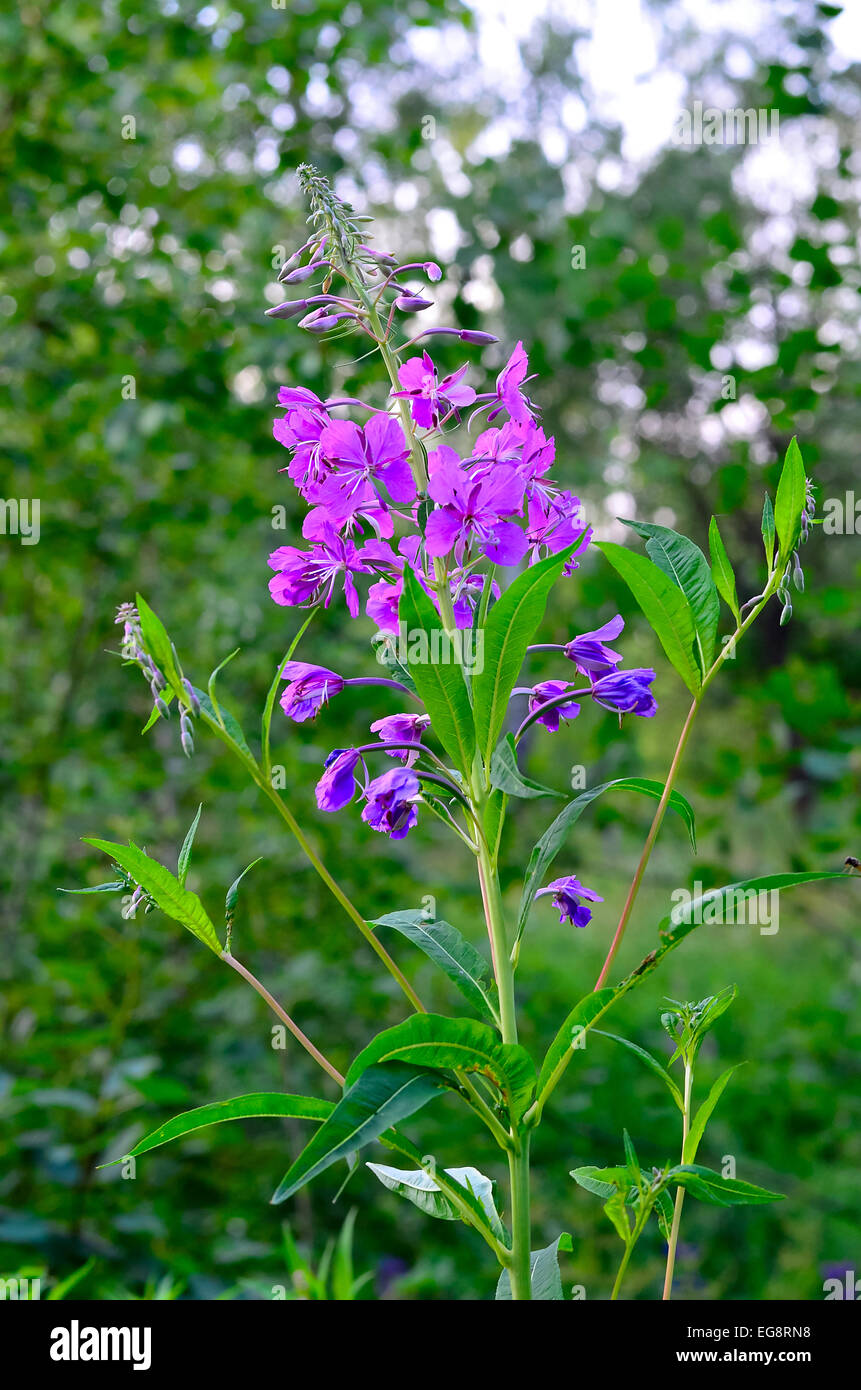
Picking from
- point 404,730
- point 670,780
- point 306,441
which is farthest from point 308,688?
point 670,780

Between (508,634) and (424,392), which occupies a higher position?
(424,392)

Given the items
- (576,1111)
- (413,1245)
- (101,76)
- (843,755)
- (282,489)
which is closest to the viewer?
(843,755)

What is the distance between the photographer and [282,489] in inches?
126

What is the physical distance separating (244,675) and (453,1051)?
208 cm

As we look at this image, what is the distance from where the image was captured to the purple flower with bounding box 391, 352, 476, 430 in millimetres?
746

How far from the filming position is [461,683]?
67 cm

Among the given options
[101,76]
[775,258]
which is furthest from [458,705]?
[775,258]

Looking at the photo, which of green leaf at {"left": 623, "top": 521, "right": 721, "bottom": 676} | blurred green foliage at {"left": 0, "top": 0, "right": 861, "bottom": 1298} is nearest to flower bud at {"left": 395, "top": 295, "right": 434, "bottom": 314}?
green leaf at {"left": 623, "top": 521, "right": 721, "bottom": 676}

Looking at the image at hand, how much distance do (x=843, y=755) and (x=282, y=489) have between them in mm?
1808

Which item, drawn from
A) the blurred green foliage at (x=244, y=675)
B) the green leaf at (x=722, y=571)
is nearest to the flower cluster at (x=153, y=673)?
the green leaf at (x=722, y=571)

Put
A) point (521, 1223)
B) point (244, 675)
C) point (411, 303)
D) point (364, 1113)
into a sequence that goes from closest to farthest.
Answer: point (364, 1113) → point (521, 1223) → point (411, 303) → point (244, 675)

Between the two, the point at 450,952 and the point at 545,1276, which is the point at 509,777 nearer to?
the point at 450,952

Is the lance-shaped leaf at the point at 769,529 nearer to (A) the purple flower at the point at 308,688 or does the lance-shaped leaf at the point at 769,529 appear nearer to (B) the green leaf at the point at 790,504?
(B) the green leaf at the point at 790,504
